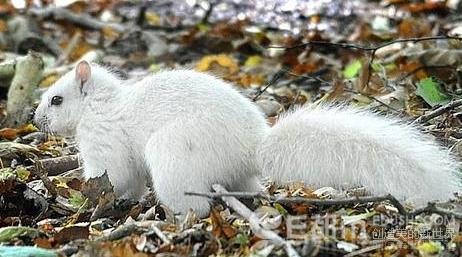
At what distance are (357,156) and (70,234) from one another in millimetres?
1111

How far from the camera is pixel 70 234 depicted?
3512 millimetres

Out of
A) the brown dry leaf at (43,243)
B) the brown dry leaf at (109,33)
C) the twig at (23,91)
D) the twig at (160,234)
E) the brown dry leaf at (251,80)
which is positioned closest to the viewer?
the twig at (160,234)

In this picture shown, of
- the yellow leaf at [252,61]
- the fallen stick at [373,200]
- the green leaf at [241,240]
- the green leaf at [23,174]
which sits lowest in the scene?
the yellow leaf at [252,61]

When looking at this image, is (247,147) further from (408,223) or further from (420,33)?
(420,33)

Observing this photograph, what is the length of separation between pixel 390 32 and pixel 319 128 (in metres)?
5.27

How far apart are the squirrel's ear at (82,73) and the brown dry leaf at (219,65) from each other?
3.03 meters

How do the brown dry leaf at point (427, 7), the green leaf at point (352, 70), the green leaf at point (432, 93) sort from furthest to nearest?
1. the brown dry leaf at point (427, 7)
2. the green leaf at point (352, 70)
3. the green leaf at point (432, 93)

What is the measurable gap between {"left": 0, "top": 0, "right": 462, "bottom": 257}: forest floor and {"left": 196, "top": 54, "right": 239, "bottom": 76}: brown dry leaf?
0.05ft

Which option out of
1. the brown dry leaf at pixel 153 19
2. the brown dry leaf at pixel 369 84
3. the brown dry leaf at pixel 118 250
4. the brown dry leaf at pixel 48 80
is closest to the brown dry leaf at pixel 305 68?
the brown dry leaf at pixel 369 84

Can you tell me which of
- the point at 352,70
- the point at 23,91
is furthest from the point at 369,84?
the point at 23,91

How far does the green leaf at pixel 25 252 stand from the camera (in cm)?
317

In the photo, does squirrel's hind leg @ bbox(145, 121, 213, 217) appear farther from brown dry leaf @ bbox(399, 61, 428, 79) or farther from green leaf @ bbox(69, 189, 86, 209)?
brown dry leaf @ bbox(399, 61, 428, 79)

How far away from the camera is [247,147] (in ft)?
12.6

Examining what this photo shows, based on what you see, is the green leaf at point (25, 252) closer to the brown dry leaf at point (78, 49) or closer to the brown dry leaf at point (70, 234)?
the brown dry leaf at point (70, 234)
